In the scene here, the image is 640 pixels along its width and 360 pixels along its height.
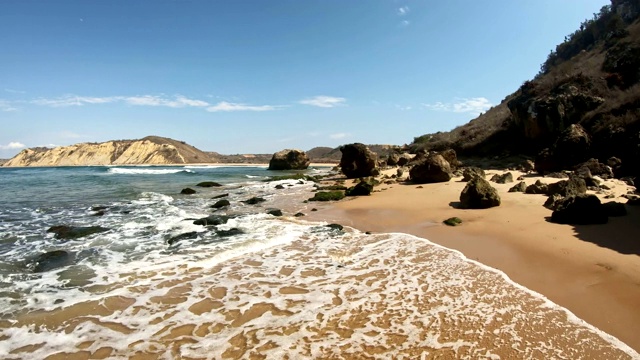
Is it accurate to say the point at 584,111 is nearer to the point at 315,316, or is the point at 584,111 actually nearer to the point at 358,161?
the point at 358,161

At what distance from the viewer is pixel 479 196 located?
11.0m

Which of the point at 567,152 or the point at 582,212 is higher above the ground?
the point at 567,152

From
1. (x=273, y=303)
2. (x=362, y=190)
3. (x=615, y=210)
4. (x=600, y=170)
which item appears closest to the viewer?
(x=273, y=303)

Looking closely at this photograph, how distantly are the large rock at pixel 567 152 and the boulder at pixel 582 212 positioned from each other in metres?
10.8

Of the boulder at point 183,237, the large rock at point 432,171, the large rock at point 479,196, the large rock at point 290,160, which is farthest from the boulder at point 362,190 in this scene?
the large rock at point 290,160

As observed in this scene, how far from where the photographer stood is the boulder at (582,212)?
8062 millimetres

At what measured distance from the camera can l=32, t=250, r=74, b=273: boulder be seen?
7258 mm

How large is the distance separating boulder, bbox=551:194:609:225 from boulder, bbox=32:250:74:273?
11.3 meters

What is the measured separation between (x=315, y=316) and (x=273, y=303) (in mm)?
816

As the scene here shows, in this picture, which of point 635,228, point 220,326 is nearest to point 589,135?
point 635,228

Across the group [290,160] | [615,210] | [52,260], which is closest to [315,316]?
[52,260]

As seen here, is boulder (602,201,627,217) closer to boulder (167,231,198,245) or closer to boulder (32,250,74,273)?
boulder (167,231,198,245)

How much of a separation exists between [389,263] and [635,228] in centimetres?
530

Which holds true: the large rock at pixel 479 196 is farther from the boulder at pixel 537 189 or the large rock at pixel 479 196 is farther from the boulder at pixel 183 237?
the boulder at pixel 183 237
